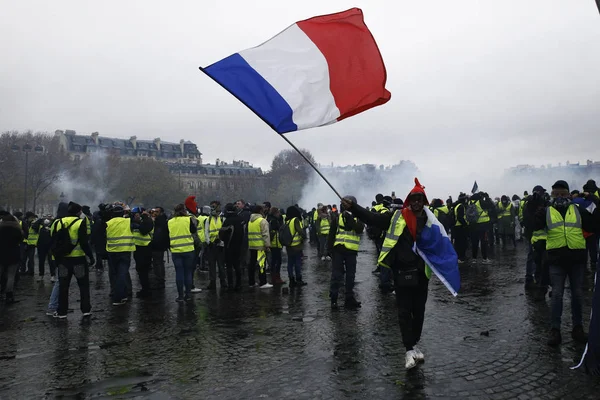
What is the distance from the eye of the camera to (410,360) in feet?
17.1

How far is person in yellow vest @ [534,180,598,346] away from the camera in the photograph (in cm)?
603

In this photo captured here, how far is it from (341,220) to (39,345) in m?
5.02

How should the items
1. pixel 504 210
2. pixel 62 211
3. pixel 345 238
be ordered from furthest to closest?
pixel 504 210
pixel 62 211
pixel 345 238

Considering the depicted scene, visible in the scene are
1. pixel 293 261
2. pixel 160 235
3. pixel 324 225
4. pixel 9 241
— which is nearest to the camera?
pixel 9 241

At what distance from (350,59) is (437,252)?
2.70m

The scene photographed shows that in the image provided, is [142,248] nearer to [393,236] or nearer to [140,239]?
[140,239]

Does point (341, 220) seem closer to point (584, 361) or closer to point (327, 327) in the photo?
point (327, 327)

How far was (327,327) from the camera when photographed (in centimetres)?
727

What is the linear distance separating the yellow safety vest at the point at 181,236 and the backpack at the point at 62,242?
1.94 m

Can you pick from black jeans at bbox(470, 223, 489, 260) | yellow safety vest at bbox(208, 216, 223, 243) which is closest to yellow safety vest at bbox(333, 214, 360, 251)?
yellow safety vest at bbox(208, 216, 223, 243)

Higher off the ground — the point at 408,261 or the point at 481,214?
the point at 481,214

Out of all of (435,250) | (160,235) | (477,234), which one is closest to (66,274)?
(160,235)

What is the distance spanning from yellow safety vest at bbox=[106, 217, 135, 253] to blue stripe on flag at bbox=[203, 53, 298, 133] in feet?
16.1

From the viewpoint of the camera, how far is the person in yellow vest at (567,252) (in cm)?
603
